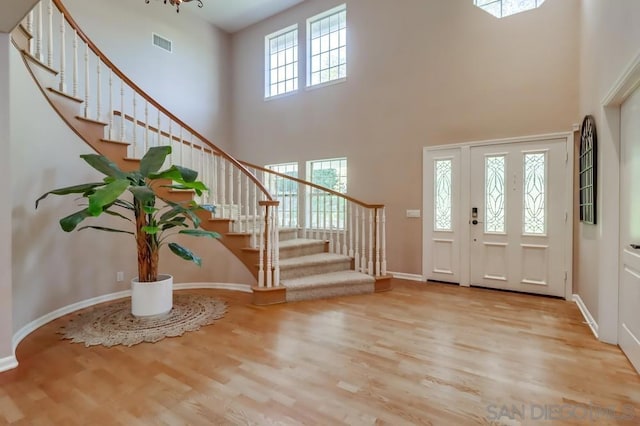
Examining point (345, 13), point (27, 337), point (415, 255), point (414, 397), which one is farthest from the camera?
point (345, 13)

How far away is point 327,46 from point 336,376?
5.66 meters

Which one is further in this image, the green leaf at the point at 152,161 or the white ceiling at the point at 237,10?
the white ceiling at the point at 237,10

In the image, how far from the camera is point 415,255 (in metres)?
5.00

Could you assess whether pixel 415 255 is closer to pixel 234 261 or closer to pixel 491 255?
pixel 491 255

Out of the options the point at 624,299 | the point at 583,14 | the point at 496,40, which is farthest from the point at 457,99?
the point at 624,299

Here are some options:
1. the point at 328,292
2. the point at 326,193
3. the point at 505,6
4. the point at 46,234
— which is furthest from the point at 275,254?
the point at 505,6

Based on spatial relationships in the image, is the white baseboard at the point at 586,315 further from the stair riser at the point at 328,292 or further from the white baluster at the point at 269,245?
the white baluster at the point at 269,245

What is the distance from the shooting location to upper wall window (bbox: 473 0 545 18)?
164 inches

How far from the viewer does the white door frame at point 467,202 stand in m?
3.93

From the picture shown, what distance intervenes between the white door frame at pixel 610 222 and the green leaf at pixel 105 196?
3.92 meters

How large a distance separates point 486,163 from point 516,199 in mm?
620

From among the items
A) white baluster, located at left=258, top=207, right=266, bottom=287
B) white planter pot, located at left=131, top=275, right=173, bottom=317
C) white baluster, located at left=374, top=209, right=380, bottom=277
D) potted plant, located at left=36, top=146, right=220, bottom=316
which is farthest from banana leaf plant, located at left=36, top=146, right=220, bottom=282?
white baluster, located at left=374, top=209, right=380, bottom=277

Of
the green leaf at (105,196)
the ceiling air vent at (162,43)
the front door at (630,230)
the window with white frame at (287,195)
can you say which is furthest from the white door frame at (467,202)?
the ceiling air vent at (162,43)

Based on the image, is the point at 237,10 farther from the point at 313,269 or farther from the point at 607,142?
the point at 607,142
